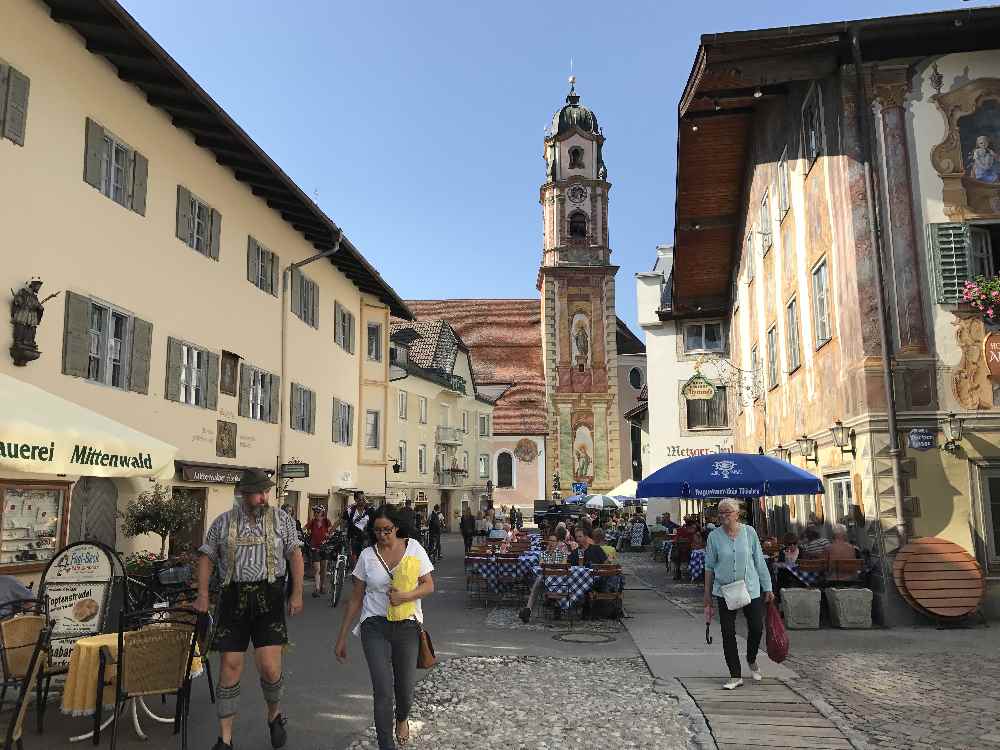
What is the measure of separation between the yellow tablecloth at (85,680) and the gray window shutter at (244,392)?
12865 millimetres

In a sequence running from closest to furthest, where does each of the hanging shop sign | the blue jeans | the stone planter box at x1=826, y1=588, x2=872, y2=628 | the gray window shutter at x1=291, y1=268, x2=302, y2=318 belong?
the blue jeans → the stone planter box at x1=826, y1=588, x2=872, y2=628 → the gray window shutter at x1=291, y1=268, x2=302, y2=318 → the hanging shop sign

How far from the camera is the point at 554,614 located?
520 inches

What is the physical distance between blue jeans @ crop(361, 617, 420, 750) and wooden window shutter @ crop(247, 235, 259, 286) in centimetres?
1488

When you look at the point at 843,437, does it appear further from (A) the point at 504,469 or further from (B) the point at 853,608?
(A) the point at 504,469

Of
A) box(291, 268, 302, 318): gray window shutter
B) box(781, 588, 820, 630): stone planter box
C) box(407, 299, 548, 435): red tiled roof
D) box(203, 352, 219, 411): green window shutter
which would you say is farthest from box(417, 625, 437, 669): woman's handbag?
box(407, 299, 548, 435): red tiled roof

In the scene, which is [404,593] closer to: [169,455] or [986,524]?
[169,455]

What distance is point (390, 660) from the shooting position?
18.9 feet

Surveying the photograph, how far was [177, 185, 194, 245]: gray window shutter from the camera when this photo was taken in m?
16.1

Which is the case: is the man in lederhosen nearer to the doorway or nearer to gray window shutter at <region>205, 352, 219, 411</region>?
the doorway

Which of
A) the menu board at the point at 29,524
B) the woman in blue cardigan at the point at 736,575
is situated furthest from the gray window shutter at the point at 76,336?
the woman in blue cardigan at the point at 736,575

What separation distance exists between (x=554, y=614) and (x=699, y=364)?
72.0ft

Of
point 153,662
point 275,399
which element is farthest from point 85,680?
point 275,399

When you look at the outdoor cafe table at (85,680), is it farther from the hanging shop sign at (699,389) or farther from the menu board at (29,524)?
the hanging shop sign at (699,389)

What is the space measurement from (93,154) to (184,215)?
307 cm
